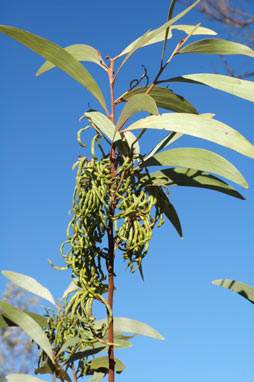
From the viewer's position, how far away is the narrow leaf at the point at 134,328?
832 millimetres

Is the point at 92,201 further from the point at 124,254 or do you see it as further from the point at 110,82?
the point at 110,82

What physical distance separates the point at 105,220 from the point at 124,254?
64 mm

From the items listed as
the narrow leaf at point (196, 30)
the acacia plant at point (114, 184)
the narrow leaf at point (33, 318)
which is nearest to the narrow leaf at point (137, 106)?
the acacia plant at point (114, 184)

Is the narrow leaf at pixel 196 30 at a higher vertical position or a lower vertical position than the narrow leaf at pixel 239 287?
higher

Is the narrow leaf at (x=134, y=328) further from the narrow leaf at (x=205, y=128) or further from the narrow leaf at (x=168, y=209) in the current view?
the narrow leaf at (x=205, y=128)

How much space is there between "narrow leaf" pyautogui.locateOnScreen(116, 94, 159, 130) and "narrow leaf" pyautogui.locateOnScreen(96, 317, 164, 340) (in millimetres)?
358

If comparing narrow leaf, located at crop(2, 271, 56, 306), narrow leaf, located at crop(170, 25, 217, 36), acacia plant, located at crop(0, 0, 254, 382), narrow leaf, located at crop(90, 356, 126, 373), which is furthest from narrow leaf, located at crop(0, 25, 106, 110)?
narrow leaf, located at crop(90, 356, 126, 373)

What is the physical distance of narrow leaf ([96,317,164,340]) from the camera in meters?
0.83

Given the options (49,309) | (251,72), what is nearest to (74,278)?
(49,309)

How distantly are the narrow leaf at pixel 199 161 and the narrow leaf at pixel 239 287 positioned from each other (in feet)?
0.64

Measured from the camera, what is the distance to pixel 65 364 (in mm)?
817

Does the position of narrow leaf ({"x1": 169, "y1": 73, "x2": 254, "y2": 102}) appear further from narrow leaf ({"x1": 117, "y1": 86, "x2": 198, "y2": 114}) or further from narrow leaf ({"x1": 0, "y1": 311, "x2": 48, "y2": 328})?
narrow leaf ({"x1": 0, "y1": 311, "x2": 48, "y2": 328})

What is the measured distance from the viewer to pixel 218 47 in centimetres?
85

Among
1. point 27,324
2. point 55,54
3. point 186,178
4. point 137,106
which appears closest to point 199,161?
point 186,178
